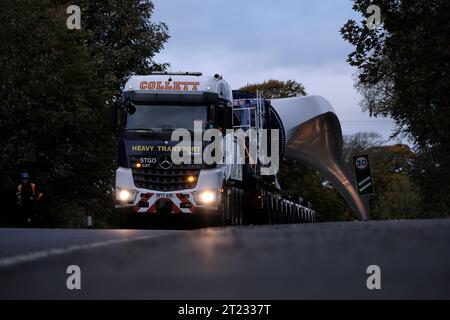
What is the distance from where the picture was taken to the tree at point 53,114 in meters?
31.5

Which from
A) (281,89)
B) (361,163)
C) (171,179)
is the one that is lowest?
(171,179)

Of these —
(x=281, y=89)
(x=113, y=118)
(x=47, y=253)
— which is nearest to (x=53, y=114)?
(x=113, y=118)

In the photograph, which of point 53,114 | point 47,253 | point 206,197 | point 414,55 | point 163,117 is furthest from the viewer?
point 53,114

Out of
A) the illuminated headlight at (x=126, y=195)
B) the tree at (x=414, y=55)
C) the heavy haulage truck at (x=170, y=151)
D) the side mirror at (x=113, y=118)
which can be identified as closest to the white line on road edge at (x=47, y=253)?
the heavy haulage truck at (x=170, y=151)

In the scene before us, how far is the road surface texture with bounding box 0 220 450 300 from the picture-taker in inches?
348

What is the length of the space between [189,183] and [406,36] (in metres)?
9.53

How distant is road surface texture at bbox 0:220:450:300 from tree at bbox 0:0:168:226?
16428 mm

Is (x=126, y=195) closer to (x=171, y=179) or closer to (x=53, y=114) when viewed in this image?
(x=171, y=179)

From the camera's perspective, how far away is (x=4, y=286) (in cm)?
916

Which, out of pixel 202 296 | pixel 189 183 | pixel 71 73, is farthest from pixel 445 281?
pixel 71 73

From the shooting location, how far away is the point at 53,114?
31812 millimetres

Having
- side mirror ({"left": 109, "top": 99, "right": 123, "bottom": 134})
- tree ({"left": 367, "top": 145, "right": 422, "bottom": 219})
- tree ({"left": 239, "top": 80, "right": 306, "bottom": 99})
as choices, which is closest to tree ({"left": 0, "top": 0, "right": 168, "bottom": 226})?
side mirror ({"left": 109, "top": 99, "right": 123, "bottom": 134})

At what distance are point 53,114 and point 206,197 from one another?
1016 centimetres
